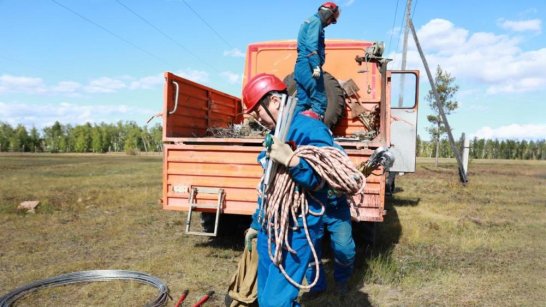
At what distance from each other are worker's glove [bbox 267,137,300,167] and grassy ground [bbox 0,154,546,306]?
228 cm

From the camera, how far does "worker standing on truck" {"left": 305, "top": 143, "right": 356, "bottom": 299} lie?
118 inches

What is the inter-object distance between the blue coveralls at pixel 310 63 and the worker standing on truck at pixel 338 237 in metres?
1.94

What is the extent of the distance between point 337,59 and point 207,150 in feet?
9.70

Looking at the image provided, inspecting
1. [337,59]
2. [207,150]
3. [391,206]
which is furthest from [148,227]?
Result: [391,206]

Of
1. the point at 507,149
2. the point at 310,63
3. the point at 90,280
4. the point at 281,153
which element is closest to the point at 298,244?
the point at 281,153

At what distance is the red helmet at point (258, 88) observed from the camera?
2611mm

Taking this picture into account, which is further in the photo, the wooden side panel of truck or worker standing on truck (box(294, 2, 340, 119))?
worker standing on truck (box(294, 2, 340, 119))

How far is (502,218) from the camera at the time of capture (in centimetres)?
882

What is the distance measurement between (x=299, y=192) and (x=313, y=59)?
2800mm

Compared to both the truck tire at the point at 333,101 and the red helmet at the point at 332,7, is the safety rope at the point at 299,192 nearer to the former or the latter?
the red helmet at the point at 332,7

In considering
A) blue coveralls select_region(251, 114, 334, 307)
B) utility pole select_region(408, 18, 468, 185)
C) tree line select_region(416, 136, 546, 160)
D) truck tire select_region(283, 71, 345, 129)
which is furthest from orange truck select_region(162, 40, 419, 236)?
tree line select_region(416, 136, 546, 160)

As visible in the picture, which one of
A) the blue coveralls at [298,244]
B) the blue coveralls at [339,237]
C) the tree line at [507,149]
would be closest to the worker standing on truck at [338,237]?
the blue coveralls at [339,237]

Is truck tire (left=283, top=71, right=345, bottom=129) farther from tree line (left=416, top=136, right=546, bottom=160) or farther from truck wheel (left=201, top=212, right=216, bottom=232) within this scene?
tree line (left=416, top=136, right=546, bottom=160)

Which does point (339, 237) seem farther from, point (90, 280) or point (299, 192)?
point (90, 280)
